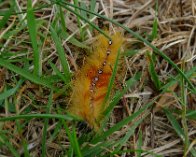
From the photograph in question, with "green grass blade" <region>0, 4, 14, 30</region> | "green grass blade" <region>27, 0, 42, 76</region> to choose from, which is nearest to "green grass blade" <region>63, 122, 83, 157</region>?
"green grass blade" <region>27, 0, 42, 76</region>

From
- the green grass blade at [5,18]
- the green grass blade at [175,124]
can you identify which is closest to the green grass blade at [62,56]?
the green grass blade at [5,18]

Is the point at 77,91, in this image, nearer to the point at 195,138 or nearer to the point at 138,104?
the point at 138,104

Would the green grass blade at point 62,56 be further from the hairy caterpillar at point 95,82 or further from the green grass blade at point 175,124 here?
the green grass blade at point 175,124

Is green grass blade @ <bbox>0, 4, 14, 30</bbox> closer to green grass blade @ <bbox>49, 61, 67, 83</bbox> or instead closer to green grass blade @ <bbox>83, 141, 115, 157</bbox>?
green grass blade @ <bbox>49, 61, 67, 83</bbox>

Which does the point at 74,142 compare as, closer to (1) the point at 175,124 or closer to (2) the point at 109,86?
(2) the point at 109,86

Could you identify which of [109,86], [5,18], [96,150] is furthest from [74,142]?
[5,18]

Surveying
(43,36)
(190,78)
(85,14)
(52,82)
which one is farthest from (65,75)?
(190,78)
